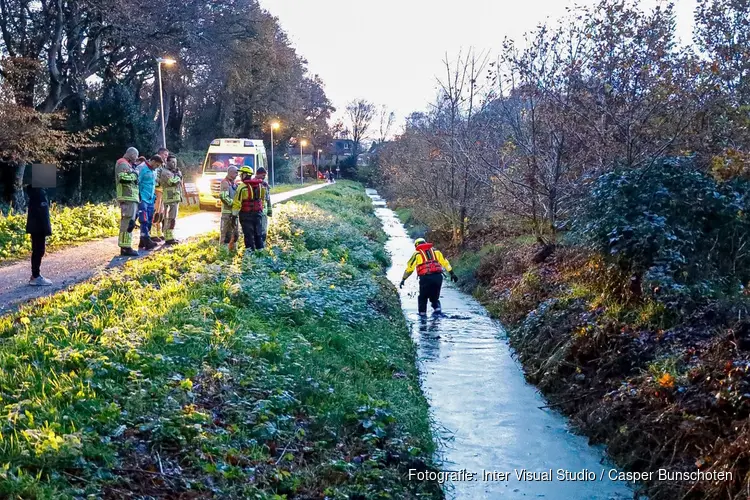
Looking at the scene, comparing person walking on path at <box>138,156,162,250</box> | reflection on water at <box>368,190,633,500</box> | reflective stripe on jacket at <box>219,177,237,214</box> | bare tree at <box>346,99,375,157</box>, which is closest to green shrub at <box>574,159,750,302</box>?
reflection on water at <box>368,190,633,500</box>

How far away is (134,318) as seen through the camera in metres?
7.05

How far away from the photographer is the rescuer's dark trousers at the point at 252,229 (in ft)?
40.2

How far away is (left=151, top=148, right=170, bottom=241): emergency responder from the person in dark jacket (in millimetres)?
4235

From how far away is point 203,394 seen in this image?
19.3 feet

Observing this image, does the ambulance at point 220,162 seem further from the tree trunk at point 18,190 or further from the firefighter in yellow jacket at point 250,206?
the firefighter in yellow jacket at point 250,206

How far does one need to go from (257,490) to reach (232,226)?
28.0ft

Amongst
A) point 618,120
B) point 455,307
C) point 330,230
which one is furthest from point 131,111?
point 618,120

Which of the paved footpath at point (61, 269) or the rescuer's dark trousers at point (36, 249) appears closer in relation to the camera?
the paved footpath at point (61, 269)

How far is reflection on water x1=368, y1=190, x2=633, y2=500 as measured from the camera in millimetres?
6527

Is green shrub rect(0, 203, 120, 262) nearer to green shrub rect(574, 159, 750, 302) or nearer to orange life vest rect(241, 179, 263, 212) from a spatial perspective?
orange life vest rect(241, 179, 263, 212)

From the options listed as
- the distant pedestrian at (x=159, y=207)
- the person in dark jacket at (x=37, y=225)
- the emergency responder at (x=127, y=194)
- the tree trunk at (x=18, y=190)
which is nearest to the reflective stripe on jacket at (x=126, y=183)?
the emergency responder at (x=127, y=194)

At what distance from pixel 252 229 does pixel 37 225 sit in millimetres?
4202

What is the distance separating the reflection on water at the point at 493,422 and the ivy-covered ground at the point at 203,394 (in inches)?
18.6

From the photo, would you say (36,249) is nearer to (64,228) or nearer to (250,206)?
(250,206)
